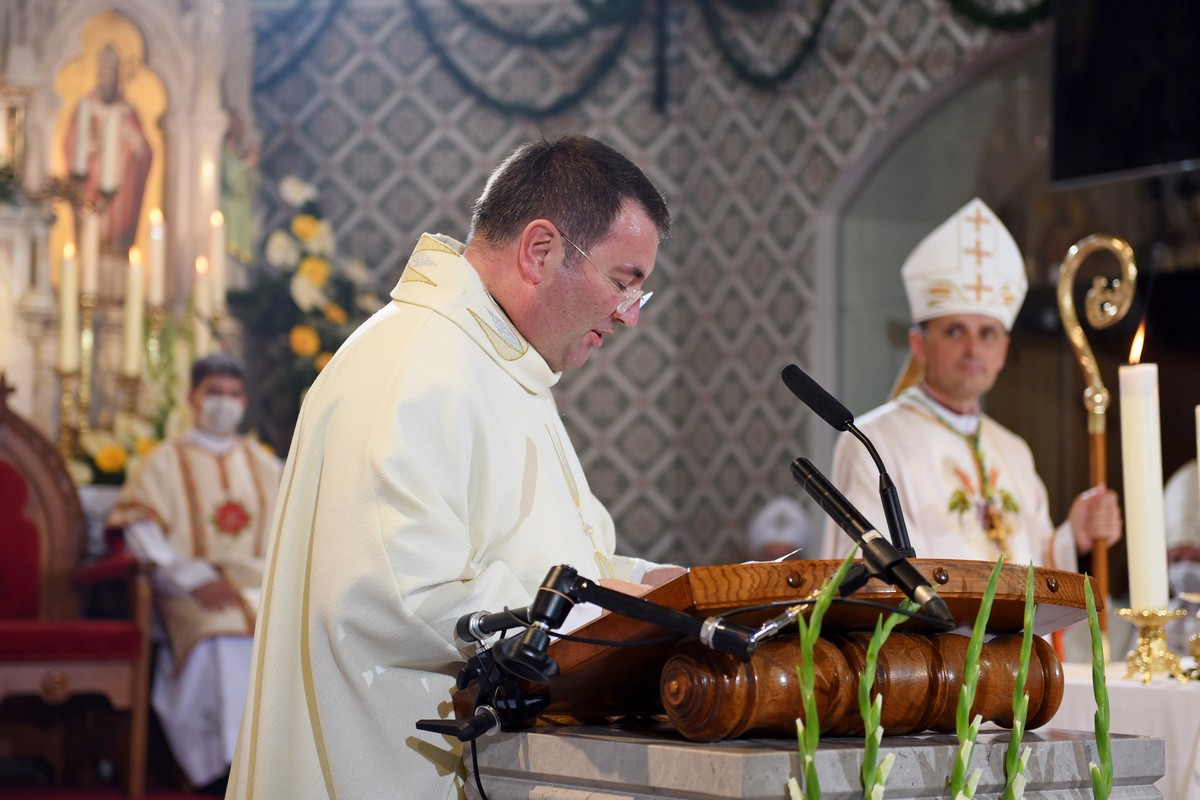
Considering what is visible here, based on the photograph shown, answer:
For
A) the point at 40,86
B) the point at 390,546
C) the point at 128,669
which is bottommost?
the point at 128,669

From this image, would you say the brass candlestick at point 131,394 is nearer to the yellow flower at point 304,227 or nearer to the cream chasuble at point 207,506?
the cream chasuble at point 207,506

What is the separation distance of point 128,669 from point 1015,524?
11.5ft

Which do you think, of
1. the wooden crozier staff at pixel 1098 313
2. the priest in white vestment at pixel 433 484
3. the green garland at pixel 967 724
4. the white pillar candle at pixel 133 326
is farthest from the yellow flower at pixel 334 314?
the green garland at pixel 967 724

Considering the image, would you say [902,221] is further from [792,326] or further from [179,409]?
[179,409]

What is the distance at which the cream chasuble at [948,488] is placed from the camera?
399 cm

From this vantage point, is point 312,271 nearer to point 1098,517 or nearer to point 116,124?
point 116,124

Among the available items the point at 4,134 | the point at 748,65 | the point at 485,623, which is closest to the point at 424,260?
the point at 485,623

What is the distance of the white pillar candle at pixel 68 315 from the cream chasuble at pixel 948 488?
4.02m

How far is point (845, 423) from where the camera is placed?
1.95 m

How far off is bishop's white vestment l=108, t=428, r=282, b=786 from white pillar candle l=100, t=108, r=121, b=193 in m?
1.42

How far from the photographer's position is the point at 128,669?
5727 millimetres

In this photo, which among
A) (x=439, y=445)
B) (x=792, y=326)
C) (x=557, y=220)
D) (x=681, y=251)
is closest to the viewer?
(x=439, y=445)

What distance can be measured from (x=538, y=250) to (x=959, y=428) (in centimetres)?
228

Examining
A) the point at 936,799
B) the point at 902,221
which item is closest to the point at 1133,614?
the point at 936,799
